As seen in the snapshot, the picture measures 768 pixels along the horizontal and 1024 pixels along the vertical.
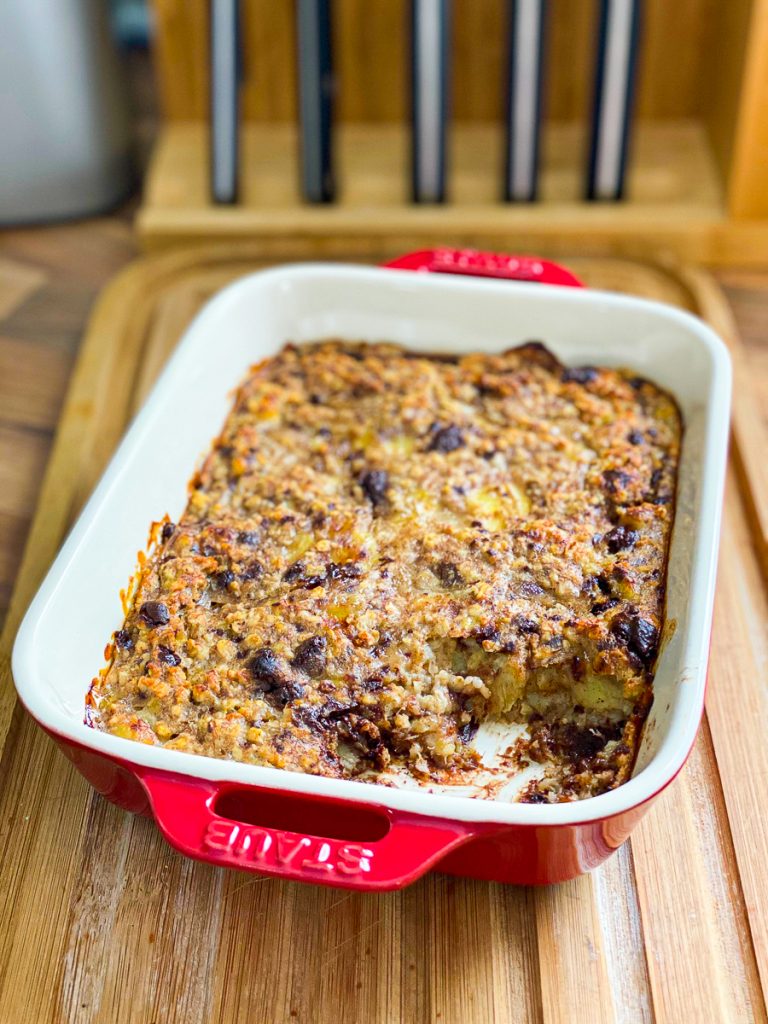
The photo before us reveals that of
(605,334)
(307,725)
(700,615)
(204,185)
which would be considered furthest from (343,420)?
(204,185)

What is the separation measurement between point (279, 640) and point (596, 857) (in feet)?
1.44

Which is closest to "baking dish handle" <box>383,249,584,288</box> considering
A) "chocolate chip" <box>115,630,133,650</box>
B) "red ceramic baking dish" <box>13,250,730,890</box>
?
"red ceramic baking dish" <box>13,250,730,890</box>

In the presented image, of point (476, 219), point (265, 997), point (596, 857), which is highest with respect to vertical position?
point (476, 219)

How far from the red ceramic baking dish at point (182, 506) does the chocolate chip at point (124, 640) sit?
18 mm

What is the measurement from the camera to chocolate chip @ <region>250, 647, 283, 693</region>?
121cm

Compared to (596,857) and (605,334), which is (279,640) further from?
(605,334)

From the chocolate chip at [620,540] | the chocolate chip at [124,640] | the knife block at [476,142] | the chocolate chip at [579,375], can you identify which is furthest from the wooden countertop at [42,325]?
the chocolate chip at [620,540]

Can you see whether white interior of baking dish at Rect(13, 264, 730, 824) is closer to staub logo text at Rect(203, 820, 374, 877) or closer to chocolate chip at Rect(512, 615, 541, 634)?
staub logo text at Rect(203, 820, 374, 877)

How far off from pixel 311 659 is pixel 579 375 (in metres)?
0.66

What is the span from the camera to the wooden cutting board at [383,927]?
3.60ft

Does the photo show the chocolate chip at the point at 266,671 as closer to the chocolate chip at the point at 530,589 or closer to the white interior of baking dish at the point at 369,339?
the white interior of baking dish at the point at 369,339

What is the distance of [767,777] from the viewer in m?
1.28

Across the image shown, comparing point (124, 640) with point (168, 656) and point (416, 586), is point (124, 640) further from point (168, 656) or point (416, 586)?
point (416, 586)

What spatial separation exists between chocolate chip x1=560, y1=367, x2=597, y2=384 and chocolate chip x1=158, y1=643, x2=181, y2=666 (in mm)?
735
